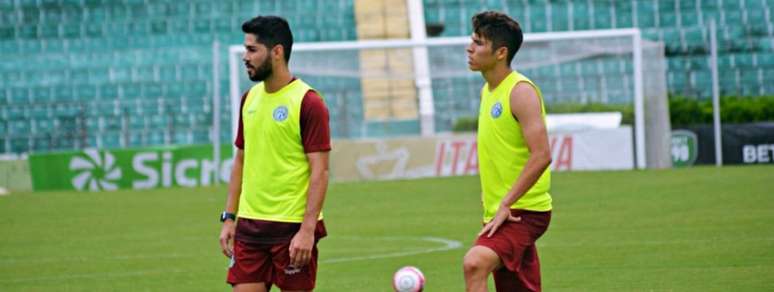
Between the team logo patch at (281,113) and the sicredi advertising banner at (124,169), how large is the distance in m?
21.5

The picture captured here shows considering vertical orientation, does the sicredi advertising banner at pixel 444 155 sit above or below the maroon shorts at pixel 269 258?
below

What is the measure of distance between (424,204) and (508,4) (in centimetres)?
1772

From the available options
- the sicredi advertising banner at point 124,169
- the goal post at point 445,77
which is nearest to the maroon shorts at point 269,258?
the sicredi advertising banner at point 124,169

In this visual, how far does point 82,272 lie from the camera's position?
12.5 meters

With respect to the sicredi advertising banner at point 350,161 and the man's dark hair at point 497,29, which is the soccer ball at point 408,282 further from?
the sicredi advertising banner at point 350,161

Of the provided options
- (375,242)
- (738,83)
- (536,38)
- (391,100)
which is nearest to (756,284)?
(375,242)

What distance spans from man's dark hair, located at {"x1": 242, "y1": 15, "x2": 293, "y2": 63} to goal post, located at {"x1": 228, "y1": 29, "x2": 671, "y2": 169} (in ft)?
70.6

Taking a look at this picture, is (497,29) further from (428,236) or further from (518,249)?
(428,236)

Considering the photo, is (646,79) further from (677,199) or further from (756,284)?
(756,284)

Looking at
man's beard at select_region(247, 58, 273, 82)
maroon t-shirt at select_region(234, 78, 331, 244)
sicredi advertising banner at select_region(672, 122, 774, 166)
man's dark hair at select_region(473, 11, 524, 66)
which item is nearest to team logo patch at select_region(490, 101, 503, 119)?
man's dark hair at select_region(473, 11, 524, 66)

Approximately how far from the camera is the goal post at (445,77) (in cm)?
2834

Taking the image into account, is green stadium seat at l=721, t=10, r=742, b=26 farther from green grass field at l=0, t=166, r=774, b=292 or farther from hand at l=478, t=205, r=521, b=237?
hand at l=478, t=205, r=521, b=237

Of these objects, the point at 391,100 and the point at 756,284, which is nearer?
the point at 756,284

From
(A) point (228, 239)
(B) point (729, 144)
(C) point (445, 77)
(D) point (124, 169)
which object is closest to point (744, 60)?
(B) point (729, 144)
